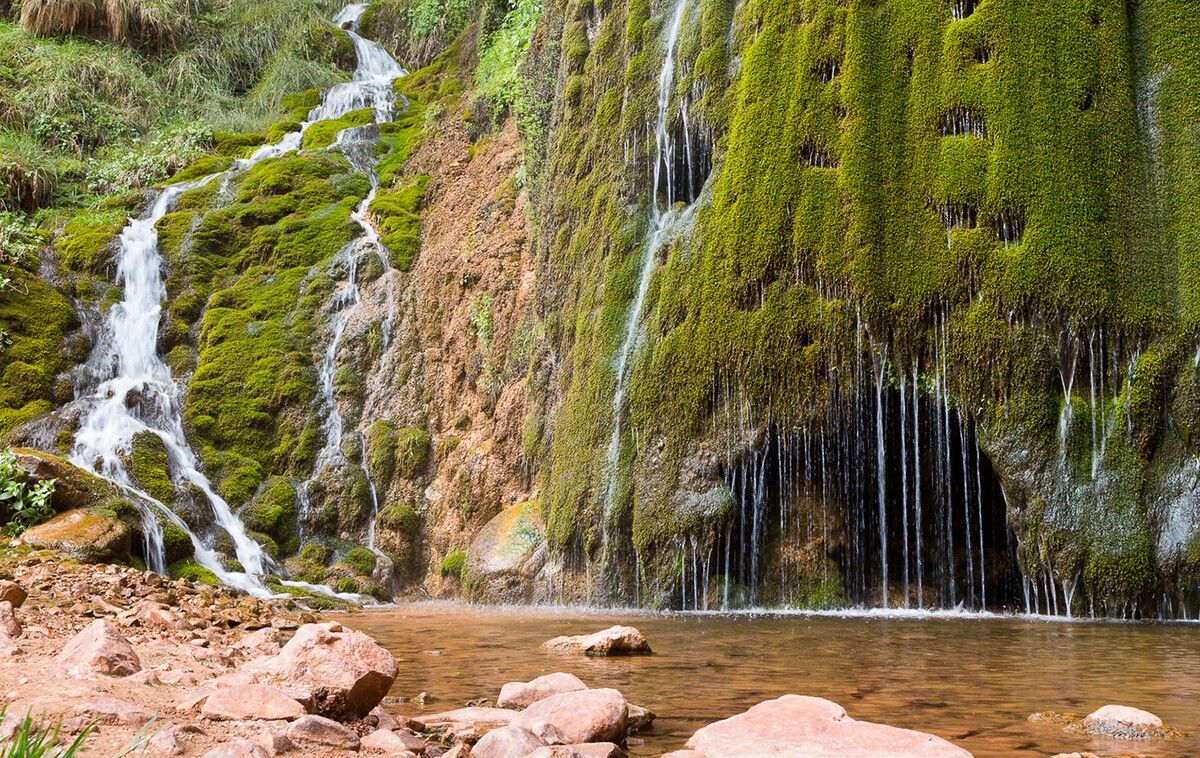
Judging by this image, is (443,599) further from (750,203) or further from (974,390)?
(974,390)

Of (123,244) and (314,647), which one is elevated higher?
(123,244)

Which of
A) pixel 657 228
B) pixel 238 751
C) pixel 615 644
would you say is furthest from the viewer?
pixel 657 228

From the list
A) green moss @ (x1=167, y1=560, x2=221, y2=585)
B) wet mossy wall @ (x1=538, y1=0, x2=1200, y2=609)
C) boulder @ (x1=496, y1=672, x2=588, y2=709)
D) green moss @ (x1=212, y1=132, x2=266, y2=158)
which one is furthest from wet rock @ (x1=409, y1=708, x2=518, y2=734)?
green moss @ (x1=212, y1=132, x2=266, y2=158)

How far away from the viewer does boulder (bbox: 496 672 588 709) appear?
13.7 feet

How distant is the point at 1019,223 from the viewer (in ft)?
29.5

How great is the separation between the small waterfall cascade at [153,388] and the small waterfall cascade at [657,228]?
4701mm

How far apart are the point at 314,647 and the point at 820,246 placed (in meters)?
7.31

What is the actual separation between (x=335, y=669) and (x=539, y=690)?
1.00 metres

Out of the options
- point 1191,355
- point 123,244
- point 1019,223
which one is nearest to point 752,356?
point 1019,223

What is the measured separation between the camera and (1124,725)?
3.56 meters

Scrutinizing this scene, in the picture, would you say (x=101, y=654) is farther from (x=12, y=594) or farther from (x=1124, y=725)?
(x=1124, y=725)

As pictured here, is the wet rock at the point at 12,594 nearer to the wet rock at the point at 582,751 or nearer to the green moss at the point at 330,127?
the wet rock at the point at 582,751

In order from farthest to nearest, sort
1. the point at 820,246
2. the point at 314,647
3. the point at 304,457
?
the point at 304,457 → the point at 820,246 → the point at 314,647

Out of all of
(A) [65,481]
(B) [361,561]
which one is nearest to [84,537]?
(A) [65,481]
